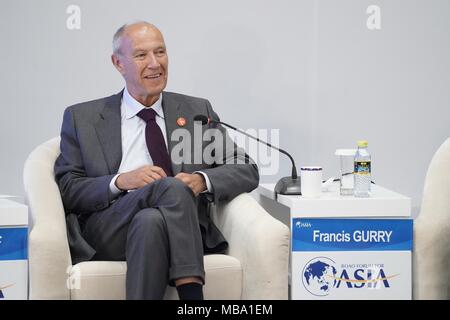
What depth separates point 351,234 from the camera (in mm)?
3285

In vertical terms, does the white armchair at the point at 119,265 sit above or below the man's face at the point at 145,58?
below

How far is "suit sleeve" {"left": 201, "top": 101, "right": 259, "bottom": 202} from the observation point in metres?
3.42

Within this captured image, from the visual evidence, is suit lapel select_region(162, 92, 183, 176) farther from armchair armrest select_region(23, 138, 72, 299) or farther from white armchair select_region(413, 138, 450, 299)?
white armchair select_region(413, 138, 450, 299)

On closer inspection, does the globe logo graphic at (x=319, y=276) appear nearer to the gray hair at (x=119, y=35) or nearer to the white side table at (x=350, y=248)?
the white side table at (x=350, y=248)

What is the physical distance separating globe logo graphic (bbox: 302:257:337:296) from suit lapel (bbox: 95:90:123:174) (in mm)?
911

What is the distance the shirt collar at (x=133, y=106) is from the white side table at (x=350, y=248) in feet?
2.55

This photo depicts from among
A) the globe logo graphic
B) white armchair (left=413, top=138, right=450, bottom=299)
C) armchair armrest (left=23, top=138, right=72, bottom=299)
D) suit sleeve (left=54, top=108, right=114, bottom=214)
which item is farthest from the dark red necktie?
white armchair (left=413, top=138, right=450, bottom=299)

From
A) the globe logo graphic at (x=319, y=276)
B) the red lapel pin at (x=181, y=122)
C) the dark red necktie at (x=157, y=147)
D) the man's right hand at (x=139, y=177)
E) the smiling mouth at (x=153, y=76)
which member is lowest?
the globe logo graphic at (x=319, y=276)

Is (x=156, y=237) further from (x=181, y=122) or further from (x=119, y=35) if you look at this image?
(x=119, y=35)

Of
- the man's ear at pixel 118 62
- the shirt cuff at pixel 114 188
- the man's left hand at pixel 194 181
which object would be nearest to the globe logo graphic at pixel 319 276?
the man's left hand at pixel 194 181

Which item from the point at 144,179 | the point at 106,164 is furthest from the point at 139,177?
the point at 106,164

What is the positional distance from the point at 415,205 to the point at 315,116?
2.40ft

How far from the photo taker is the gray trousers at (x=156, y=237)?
9.84 ft
